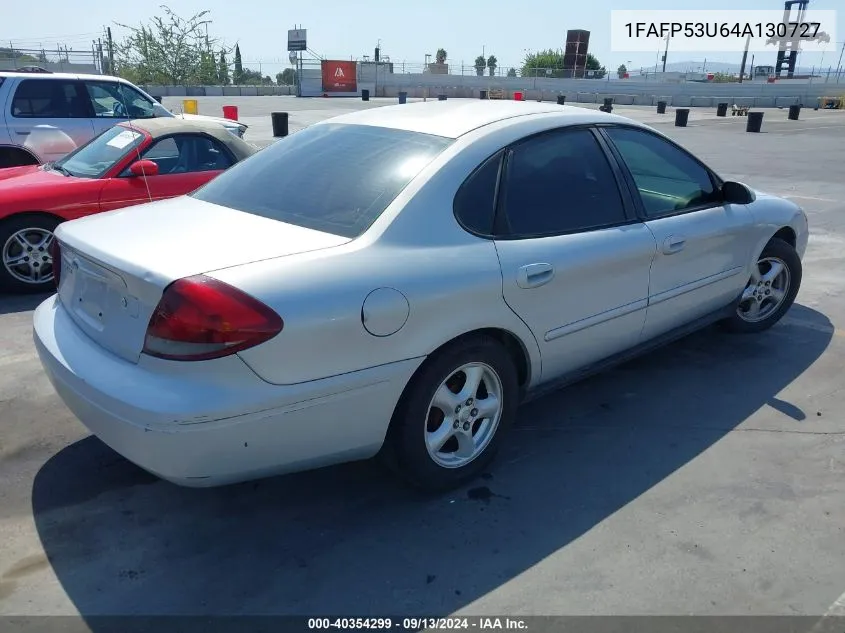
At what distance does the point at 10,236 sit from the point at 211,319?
4065 millimetres

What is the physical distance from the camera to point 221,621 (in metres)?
2.42

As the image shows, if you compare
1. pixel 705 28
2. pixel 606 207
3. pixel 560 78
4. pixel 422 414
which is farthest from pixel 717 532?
pixel 560 78

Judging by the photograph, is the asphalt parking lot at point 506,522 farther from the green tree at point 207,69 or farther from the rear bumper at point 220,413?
the green tree at point 207,69

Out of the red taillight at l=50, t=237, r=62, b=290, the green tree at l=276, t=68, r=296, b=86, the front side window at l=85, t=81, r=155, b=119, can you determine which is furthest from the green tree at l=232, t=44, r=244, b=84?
the red taillight at l=50, t=237, r=62, b=290

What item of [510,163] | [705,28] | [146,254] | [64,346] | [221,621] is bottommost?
[221,621]

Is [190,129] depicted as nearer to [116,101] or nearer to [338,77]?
[116,101]

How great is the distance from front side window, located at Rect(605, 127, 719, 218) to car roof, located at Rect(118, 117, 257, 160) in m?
3.78

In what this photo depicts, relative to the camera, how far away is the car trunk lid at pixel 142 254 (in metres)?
2.55

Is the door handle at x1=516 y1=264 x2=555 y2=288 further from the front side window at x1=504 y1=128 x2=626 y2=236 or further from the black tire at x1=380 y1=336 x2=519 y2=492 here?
the black tire at x1=380 y1=336 x2=519 y2=492

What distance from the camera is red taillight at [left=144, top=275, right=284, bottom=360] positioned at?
240 cm

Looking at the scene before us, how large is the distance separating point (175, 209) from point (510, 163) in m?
1.55

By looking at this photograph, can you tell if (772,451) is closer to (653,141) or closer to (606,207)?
(606,207)

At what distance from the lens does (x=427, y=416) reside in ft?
9.64

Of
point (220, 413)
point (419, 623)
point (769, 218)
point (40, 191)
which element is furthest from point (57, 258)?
point (769, 218)
